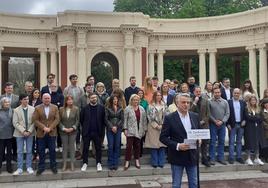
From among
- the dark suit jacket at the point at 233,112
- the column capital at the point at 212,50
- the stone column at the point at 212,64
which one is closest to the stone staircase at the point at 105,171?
the dark suit jacket at the point at 233,112

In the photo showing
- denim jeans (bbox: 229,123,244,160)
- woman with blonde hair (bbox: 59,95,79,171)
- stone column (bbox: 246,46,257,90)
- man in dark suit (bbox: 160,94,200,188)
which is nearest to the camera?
man in dark suit (bbox: 160,94,200,188)

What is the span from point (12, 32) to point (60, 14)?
3593mm

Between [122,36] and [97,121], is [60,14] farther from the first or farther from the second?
[97,121]

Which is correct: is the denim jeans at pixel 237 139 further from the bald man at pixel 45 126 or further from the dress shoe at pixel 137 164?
the bald man at pixel 45 126

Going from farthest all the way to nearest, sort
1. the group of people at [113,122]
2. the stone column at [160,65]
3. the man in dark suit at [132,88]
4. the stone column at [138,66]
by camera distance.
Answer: the stone column at [160,65]
the stone column at [138,66]
the man in dark suit at [132,88]
the group of people at [113,122]

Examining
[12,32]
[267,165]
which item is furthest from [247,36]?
[267,165]

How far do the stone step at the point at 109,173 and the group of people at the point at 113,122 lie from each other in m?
0.12

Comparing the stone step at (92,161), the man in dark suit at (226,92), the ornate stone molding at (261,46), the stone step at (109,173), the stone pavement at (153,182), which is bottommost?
the stone pavement at (153,182)

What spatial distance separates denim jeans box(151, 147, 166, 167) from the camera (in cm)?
958

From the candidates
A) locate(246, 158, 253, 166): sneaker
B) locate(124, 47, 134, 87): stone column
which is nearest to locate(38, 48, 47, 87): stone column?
locate(124, 47, 134, 87): stone column

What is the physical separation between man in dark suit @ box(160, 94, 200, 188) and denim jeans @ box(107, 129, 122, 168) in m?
3.49

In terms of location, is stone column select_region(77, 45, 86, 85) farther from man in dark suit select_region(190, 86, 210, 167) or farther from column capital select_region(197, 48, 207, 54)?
man in dark suit select_region(190, 86, 210, 167)

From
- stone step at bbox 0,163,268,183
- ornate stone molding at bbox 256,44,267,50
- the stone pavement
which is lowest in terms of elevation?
the stone pavement

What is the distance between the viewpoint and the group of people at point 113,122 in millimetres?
9094
